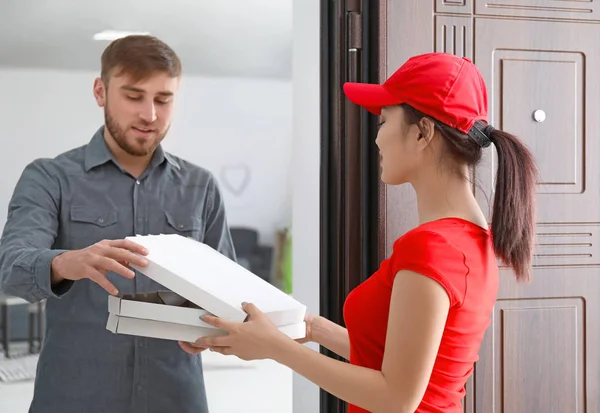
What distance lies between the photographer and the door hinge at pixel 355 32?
191 cm

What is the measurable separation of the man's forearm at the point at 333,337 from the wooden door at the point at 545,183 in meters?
0.42

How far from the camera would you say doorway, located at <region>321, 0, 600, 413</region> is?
1.92m

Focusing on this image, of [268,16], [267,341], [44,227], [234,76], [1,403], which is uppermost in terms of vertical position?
[268,16]

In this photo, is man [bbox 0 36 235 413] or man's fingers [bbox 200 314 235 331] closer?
man's fingers [bbox 200 314 235 331]

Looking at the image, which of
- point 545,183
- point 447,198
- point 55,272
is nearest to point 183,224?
point 55,272

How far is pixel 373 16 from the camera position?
1.92 m

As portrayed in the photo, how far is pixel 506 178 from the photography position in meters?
1.26

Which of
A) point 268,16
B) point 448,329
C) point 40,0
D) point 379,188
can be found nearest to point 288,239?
point 379,188

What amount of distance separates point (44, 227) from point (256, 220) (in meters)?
0.81

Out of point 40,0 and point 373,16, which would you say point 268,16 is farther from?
point 40,0

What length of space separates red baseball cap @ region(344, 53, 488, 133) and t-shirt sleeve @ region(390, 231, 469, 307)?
210 millimetres

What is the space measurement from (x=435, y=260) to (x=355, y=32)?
0.94m

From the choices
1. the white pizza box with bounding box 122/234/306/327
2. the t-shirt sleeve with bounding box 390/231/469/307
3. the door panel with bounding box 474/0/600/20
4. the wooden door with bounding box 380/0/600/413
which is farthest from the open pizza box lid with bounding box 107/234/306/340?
the door panel with bounding box 474/0/600/20

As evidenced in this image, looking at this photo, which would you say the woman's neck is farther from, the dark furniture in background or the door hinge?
the dark furniture in background
